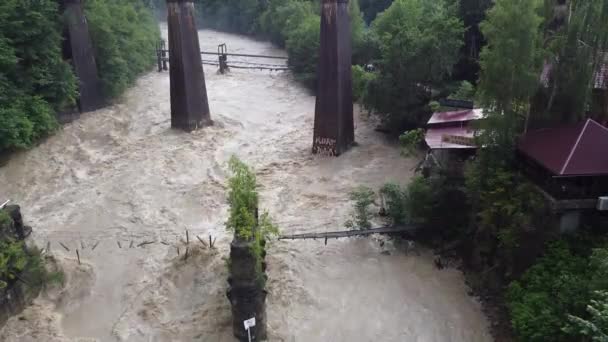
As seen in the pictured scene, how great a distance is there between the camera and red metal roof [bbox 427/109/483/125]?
1745 cm

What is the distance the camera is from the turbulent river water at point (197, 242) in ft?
40.9

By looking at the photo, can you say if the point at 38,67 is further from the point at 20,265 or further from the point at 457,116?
the point at 457,116

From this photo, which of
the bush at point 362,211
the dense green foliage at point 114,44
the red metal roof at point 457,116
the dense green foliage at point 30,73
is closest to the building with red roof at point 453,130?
the red metal roof at point 457,116

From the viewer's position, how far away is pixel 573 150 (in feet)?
39.3

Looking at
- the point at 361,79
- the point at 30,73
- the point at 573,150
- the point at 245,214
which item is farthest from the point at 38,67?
the point at 573,150

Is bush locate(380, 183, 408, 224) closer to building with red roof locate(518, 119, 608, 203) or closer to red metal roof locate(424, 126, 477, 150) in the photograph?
red metal roof locate(424, 126, 477, 150)

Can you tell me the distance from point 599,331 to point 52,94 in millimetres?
24819

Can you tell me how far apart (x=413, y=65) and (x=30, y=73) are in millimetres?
17825

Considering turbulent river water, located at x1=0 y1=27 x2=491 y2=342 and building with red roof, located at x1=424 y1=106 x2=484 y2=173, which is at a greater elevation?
building with red roof, located at x1=424 y1=106 x2=484 y2=173

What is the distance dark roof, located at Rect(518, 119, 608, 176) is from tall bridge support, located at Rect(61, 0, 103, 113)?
2359 centimetres

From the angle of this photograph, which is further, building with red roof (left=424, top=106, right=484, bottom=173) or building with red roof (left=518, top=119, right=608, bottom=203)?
building with red roof (left=424, top=106, right=484, bottom=173)

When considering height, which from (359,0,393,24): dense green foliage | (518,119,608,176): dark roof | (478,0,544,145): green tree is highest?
(359,0,393,24): dense green foliage

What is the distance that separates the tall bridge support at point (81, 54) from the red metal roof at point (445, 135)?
65.3 ft

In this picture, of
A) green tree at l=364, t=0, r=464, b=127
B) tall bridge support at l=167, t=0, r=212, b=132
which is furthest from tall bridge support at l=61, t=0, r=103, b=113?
green tree at l=364, t=0, r=464, b=127
